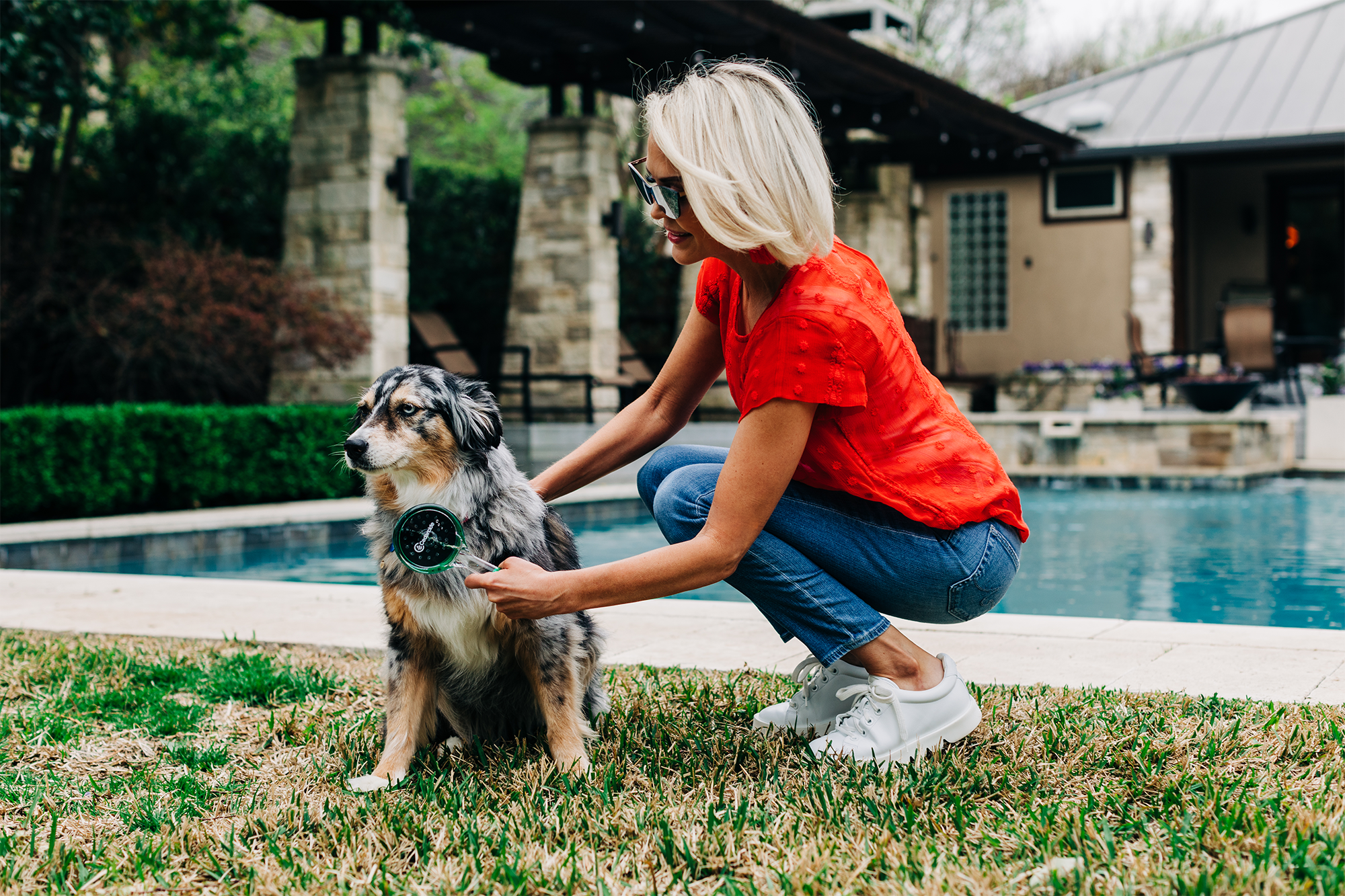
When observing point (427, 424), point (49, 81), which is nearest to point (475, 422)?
A: point (427, 424)

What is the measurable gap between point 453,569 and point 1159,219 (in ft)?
56.5

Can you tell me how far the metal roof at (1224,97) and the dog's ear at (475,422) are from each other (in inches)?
664

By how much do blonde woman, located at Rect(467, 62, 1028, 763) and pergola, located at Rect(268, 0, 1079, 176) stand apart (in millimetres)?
A: 7136

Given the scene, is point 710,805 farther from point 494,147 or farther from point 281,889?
point 494,147

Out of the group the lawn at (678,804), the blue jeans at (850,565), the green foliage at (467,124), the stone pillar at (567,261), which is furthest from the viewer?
the green foliage at (467,124)

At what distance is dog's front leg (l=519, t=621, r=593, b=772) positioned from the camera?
2740 mm

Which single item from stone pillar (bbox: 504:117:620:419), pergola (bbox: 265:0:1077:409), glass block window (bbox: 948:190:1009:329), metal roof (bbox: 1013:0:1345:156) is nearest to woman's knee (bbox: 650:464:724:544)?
pergola (bbox: 265:0:1077:409)

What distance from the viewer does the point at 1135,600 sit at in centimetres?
596

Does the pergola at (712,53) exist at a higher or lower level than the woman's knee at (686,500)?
higher

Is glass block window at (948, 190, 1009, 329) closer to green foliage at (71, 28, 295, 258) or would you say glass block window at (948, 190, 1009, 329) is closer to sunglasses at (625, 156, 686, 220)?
green foliage at (71, 28, 295, 258)

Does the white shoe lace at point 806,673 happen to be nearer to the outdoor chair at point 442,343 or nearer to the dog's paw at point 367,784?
the dog's paw at point 367,784

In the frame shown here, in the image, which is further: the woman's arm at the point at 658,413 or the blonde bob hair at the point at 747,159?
the woman's arm at the point at 658,413

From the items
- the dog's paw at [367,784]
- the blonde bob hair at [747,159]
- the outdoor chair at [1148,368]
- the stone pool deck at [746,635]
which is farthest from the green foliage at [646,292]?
the blonde bob hair at [747,159]

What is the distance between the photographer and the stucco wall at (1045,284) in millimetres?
18281
